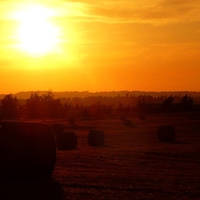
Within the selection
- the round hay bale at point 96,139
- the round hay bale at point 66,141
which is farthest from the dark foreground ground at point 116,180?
the round hay bale at point 96,139

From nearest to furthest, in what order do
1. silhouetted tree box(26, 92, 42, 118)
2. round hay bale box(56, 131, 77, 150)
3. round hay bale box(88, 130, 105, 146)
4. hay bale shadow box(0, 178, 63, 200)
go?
hay bale shadow box(0, 178, 63, 200), round hay bale box(56, 131, 77, 150), round hay bale box(88, 130, 105, 146), silhouetted tree box(26, 92, 42, 118)

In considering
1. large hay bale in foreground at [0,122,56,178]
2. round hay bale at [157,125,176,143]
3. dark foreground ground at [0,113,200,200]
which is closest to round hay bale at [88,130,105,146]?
round hay bale at [157,125,176,143]

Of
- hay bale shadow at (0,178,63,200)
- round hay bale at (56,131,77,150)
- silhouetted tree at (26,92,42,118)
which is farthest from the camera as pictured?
silhouetted tree at (26,92,42,118)

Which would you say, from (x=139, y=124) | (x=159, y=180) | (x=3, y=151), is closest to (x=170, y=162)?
(x=159, y=180)

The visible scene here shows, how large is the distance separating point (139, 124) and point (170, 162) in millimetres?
33548

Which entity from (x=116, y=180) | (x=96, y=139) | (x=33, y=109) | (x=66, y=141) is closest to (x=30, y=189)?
(x=116, y=180)

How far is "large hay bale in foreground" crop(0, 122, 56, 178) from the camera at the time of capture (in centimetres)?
1672

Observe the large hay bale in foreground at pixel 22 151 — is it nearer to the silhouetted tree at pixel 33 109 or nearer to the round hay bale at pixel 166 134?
the round hay bale at pixel 166 134

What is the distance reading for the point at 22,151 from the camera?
1688 centimetres

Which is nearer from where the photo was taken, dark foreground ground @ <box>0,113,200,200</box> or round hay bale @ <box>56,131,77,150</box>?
dark foreground ground @ <box>0,113,200,200</box>

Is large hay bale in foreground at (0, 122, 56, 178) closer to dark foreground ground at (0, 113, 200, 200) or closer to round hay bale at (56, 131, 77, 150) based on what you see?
dark foreground ground at (0, 113, 200, 200)

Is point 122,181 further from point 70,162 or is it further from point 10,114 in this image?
point 10,114

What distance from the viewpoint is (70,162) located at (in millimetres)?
21250

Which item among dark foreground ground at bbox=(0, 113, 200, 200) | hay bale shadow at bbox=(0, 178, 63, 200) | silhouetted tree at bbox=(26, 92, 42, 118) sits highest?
silhouetted tree at bbox=(26, 92, 42, 118)
